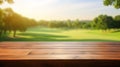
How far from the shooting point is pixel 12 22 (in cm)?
331

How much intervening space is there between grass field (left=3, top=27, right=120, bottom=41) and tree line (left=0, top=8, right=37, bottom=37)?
0.09 metres

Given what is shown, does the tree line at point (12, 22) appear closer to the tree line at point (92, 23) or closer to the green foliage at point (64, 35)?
the green foliage at point (64, 35)

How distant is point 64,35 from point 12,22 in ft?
2.76

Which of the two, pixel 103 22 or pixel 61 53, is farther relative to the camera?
pixel 103 22

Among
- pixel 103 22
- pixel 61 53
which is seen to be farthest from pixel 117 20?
pixel 61 53

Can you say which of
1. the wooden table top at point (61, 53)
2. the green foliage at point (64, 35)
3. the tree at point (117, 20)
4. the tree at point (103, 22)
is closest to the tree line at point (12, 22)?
the green foliage at point (64, 35)

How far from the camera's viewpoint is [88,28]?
343 cm

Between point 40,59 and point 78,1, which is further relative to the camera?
point 78,1

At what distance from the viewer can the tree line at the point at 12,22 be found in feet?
10.7

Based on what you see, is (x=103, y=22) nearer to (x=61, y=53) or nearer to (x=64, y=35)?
(x=64, y=35)

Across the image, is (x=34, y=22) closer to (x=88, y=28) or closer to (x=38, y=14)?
(x=38, y=14)

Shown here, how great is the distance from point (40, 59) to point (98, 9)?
2.24m

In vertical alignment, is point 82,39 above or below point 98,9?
below
